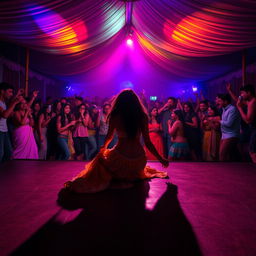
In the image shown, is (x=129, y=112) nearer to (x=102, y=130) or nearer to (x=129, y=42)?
(x=102, y=130)

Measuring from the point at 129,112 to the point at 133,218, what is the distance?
1152mm

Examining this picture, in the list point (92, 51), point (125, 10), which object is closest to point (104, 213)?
point (125, 10)

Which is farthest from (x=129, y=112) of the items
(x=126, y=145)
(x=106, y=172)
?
(x=106, y=172)

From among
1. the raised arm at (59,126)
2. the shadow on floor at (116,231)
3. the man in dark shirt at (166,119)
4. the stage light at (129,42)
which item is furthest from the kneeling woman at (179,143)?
the stage light at (129,42)

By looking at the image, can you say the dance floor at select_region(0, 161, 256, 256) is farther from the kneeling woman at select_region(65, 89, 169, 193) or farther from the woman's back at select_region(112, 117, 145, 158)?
the woman's back at select_region(112, 117, 145, 158)

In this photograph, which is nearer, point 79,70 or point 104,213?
point 104,213

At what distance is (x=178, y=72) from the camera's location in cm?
725

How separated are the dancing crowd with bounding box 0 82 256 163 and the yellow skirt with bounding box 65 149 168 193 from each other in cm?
192

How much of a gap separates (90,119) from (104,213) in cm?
398

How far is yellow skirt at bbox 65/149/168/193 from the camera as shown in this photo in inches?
84.4

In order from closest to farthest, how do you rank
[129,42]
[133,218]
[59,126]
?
[133,218] → [59,126] → [129,42]

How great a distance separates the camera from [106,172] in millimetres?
2322

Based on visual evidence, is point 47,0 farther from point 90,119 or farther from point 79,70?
point 79,70

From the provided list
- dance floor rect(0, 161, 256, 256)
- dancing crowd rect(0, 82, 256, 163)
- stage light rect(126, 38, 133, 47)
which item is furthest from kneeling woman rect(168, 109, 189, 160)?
stage light rect(126, 38, 133, 47)
